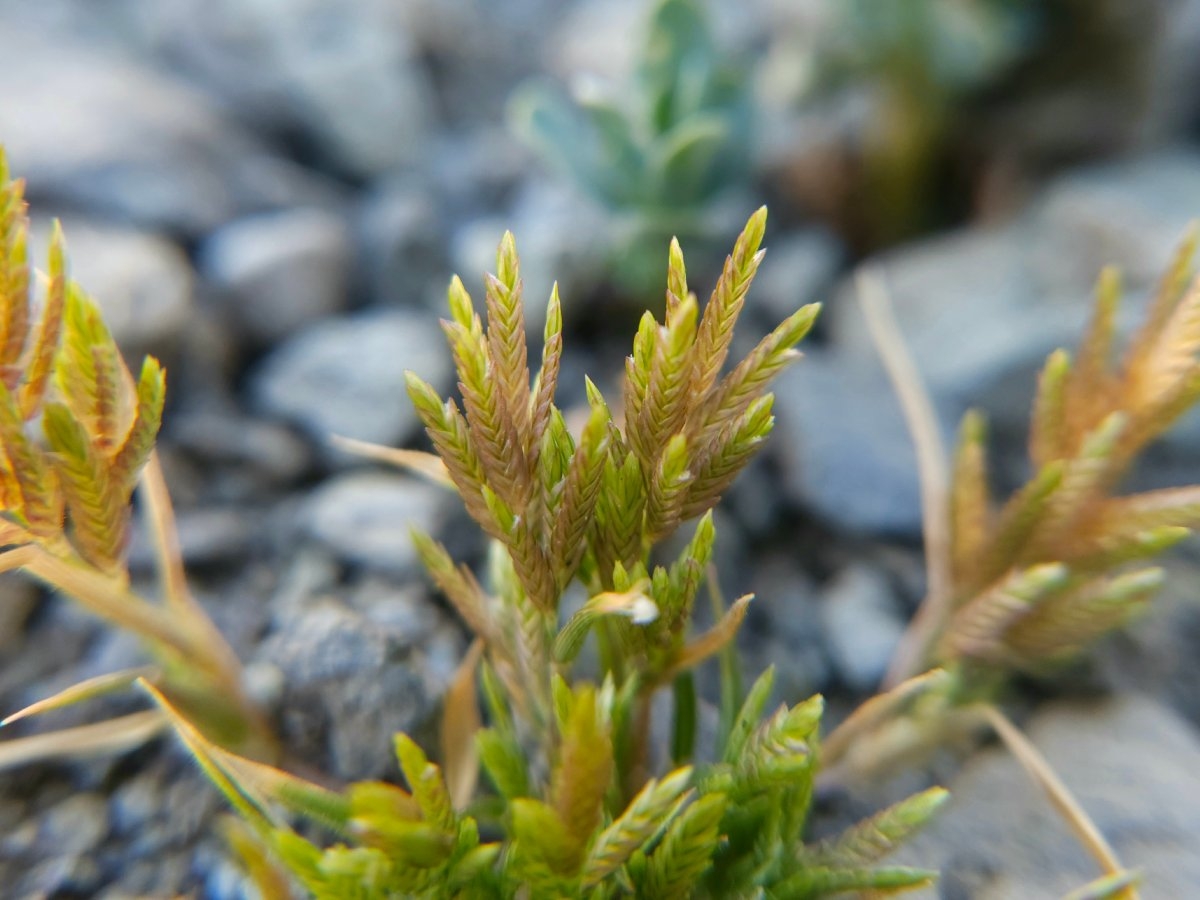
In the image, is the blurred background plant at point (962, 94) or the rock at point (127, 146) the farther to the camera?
the blurred background plant at point (962, 94)

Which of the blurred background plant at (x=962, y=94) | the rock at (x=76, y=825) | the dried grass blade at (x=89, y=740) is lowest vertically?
the rock at (x=76, y=825)

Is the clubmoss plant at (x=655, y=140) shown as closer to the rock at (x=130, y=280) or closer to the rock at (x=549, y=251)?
the rock at (x=549, y=251)

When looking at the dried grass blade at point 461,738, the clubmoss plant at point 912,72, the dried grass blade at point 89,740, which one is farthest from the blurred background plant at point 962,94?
the dried grass blade at point 89,740

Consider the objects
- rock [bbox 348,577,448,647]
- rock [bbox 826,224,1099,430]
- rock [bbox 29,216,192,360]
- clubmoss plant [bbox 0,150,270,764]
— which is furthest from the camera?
rock [bbox 826,224,1099,430]

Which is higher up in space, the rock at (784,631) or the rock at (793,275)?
the rock at (793,275)

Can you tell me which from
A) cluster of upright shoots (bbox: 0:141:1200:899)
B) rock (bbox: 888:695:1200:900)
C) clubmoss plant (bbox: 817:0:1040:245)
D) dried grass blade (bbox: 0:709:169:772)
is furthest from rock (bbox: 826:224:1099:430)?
dried grass blade (bbox: 0:709:169:772)

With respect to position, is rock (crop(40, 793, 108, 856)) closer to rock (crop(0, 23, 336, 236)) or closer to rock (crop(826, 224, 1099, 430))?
rock (crop(0, 23, 336, 236))

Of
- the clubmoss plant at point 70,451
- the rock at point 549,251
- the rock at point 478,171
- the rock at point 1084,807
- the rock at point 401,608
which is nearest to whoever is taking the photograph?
the clubmoss plant at point 70,451

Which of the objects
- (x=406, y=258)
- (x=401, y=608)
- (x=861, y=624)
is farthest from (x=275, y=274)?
(x=861, y=624)
